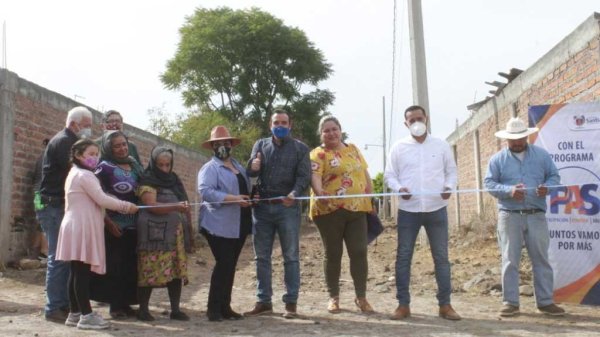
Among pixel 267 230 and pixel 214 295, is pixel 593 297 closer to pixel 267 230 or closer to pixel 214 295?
pixel 267 230

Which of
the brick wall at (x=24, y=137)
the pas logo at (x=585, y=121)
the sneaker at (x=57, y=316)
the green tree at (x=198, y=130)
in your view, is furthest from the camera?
the green tree at (x=198, y=130)

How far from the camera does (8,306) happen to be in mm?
5582

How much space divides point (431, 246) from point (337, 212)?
86 cm

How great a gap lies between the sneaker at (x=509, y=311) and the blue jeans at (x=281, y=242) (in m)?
1.77

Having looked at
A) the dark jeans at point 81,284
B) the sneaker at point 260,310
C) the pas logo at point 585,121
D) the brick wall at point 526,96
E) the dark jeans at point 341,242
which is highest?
the brick wall at point 526,96

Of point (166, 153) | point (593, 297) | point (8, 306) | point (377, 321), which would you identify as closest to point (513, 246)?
point (593, 297)

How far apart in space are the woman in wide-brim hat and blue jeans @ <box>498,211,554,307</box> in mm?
2286

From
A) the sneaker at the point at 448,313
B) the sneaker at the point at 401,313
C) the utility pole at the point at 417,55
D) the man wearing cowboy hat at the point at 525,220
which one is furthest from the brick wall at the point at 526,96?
the sneaker at the point at 401,313

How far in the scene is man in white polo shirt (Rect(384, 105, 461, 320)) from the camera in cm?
509

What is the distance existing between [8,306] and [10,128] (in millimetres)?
2766

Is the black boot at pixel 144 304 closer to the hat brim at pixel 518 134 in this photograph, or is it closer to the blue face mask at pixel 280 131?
the blue face mask at pixel 280 131

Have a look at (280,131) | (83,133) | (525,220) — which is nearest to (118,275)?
(83,133)

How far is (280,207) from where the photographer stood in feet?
16.9

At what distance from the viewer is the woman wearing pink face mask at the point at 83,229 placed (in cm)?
445
